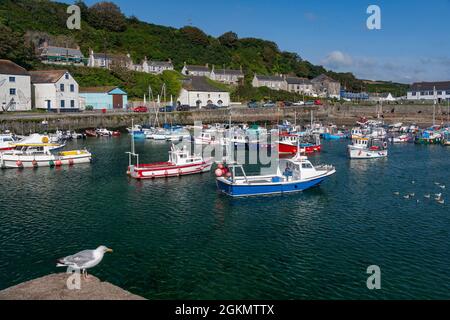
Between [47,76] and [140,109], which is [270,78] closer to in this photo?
[140,109]

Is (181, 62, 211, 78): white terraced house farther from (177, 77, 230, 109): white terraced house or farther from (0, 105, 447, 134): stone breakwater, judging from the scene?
(0, 105, 447, 134): stone breakwater

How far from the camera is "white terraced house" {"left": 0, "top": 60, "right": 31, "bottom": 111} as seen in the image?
7338 cm

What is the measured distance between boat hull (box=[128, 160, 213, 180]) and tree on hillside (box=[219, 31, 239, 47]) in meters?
117

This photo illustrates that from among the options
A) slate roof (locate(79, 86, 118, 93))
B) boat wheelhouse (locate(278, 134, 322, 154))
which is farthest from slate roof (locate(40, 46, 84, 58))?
boat wheelhouse (locate(278, 134, 322, 154))

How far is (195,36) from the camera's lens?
145500mm

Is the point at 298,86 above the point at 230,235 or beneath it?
above

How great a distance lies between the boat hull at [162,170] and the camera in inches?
1585

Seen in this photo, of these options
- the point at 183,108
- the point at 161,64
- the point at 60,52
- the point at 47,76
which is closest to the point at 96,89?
the point at 47,76

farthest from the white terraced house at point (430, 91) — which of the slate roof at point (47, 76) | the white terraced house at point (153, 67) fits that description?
the slate roof at point (47, 76)

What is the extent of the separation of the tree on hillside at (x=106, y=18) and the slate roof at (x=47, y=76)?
5281 centimetres

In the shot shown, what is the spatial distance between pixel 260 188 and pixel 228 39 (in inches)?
4998
